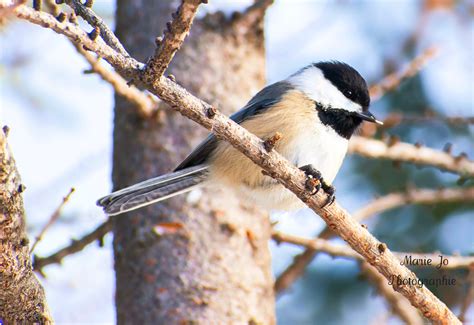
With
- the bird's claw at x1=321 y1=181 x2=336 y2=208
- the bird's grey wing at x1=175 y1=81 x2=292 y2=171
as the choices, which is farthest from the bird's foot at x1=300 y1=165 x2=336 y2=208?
the bird's grey wing at x1=175 y1=81 x2=292 y2=171

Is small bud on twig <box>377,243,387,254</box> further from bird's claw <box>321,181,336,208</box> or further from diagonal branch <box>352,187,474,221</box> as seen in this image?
diagonal branch <box>352,187,474,221</box>

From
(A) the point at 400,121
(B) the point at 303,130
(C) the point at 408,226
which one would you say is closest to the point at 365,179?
(C) the point at 408,226

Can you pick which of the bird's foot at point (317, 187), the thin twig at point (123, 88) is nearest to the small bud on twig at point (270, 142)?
the bird's foot at point (317, 187)

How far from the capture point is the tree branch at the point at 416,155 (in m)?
2.86

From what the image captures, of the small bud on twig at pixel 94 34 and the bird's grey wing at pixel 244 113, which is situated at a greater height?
the bird's grey wing at pixel 244 113

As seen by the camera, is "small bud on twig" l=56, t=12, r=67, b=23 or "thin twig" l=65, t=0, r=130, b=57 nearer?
"small bud on twig" l=56, t=12, r=67, b=23

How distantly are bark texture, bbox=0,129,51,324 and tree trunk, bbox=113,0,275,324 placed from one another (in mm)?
868

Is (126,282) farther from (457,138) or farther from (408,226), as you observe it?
(457,138)

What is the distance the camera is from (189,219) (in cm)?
260

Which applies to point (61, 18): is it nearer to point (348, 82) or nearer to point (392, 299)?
point (348, 82)

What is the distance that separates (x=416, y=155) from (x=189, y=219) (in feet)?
3.57

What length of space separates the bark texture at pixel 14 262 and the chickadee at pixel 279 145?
0.78 metres

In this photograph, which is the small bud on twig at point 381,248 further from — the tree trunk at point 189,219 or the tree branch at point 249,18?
the tree branch at point 249,18

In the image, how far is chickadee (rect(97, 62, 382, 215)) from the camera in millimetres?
2443
